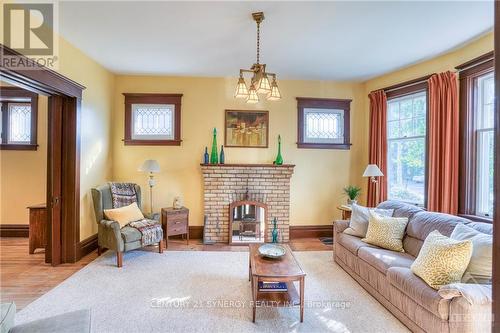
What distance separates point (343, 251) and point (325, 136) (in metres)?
2.43

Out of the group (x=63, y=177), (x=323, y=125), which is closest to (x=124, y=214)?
(x=63, y=177)

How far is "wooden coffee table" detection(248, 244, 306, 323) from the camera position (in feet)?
7.71

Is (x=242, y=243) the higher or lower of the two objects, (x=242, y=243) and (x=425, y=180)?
the lower

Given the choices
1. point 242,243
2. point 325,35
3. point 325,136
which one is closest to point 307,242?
point 242,243

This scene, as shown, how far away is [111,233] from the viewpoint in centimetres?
367

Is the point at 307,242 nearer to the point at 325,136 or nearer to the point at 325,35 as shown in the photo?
the point at 325,136

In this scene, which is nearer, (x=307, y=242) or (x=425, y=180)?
(x=425, y=180)

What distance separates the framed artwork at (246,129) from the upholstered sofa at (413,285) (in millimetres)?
2171

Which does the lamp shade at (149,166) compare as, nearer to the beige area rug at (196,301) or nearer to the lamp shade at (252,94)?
the beige area rug at (196,301)

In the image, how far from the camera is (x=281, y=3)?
2650 millimetres

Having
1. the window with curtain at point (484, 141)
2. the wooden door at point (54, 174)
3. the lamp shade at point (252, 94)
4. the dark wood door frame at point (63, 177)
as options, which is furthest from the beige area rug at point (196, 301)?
the lamp shade at point (252, 94)

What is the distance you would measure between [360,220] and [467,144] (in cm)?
171

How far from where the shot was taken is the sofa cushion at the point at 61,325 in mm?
1489

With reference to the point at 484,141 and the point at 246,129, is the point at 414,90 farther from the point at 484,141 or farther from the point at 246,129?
the point at 246,129
